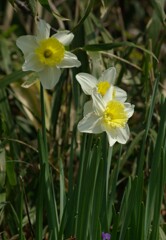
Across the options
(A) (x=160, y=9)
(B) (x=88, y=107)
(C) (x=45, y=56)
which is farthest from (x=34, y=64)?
(A) (x=160, y=9)

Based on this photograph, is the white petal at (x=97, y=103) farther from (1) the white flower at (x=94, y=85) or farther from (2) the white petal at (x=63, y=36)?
(2) the white petal at (x=63, y=36)

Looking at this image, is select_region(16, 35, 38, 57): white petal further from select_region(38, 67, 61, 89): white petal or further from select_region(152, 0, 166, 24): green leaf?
select_region(152, 0, 166, 24): green leaf

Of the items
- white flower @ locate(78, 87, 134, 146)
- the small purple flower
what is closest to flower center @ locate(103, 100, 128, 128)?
white flower @ locate(78, 87, 134, 146)

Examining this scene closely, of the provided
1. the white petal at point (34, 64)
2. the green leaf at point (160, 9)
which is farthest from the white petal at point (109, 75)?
the green leaf at point (160, 9)

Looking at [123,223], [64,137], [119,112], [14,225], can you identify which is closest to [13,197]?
[14,225]

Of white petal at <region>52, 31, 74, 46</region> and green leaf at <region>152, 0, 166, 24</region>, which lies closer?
white petal at <region>52, 31, 74, 46</region>

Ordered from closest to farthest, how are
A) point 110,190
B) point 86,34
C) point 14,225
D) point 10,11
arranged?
point 110,190 < point 14,225 < point 86,34 < point 10,11

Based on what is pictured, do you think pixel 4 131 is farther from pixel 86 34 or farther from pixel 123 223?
pixel 123 223
